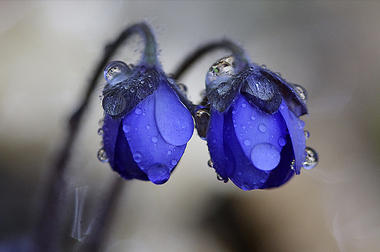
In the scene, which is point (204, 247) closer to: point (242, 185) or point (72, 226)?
point (72, 226)

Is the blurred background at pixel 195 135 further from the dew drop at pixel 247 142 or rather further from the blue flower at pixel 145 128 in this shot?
the dew drop at pixel 247 142

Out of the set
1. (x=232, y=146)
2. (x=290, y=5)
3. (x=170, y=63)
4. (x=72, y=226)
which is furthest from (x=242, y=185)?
(x=290, y=5)

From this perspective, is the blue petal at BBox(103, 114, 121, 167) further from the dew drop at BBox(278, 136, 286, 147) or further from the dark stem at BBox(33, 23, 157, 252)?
the dark stem at BBox(33, 23, 157, 252)

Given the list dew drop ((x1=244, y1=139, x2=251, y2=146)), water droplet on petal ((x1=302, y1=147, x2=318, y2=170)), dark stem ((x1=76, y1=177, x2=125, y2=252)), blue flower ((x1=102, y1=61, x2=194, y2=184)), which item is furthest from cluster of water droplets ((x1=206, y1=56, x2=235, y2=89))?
dark stem ((x1=76, y1=177, x2=125, y2=252))

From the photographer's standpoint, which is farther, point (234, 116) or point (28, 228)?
point (28, 228)

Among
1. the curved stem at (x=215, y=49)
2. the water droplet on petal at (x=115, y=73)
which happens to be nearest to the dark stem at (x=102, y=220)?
the curved stem at (x=215, y=49)

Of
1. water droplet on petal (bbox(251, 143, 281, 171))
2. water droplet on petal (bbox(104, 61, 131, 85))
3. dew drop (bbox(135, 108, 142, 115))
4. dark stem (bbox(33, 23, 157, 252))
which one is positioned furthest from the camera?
dark stem (bbox(33, 23, 157, 252))
